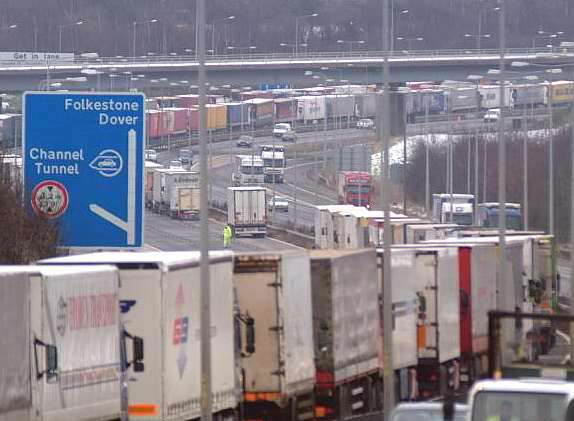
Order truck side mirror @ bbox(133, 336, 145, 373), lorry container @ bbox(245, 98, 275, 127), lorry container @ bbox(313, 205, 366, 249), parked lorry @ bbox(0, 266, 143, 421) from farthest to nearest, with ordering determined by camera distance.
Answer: lorry container @ bbox(245, 98, 275, 127)
lorry container @ bbox(313, 205, 366, 249)
truck side mirror @ bbox(133, 336, 145, 373)
parked lorry @ bbox(0, 266, 143, 421)

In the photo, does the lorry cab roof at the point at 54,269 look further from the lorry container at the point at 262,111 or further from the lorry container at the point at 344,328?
the lorry container at the point at 262,111

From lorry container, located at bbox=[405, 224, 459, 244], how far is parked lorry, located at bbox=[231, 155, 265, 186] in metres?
51.9

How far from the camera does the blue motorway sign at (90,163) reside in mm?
22062

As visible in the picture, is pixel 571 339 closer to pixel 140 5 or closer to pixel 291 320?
pixel 291 320

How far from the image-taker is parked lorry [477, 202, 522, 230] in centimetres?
7469

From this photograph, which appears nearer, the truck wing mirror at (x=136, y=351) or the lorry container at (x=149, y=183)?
the truck wing mirror at (x=136, y=351)

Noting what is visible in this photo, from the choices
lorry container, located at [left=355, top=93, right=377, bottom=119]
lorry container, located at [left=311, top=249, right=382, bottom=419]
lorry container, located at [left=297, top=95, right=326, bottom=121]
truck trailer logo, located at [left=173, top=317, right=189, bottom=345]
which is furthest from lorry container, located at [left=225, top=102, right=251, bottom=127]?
truck trailer logo, located at [left=173, top=317, right=189, bottom=345]

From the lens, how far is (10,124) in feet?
313

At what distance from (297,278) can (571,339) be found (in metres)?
5.96

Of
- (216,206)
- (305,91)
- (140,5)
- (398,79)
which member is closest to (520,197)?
(216,206)

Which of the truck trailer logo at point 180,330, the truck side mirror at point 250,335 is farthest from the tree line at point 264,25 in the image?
the truck trailer logo at point 180,330

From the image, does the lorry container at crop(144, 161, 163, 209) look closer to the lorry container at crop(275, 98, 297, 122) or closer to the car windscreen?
the lorry container at crop(275, 98, 297, 122)

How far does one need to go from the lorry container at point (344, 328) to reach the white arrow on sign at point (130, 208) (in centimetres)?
428

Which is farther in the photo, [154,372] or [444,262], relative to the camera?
[444,262]
